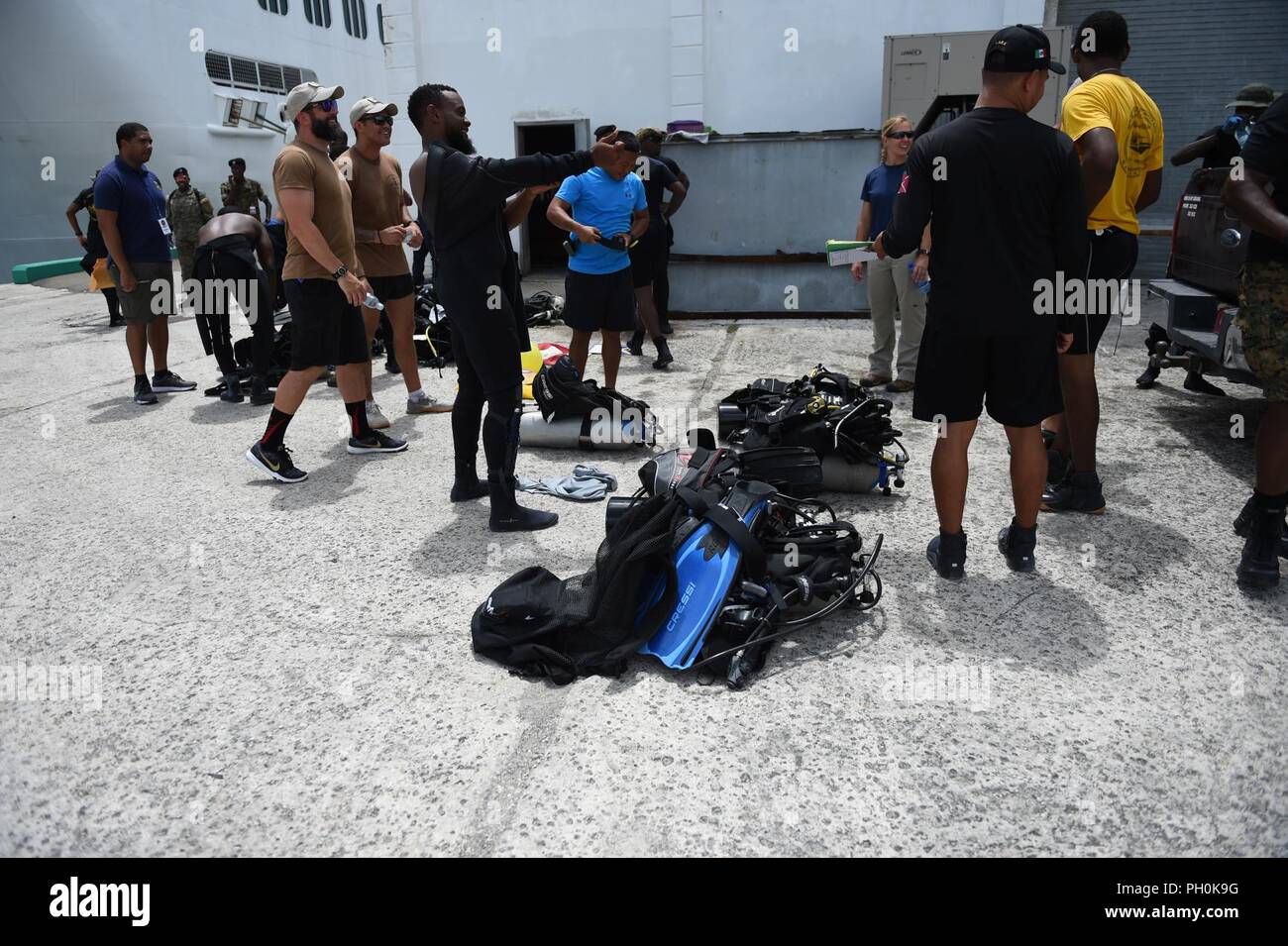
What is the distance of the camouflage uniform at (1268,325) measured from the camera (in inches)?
130

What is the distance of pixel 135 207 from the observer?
674 cm

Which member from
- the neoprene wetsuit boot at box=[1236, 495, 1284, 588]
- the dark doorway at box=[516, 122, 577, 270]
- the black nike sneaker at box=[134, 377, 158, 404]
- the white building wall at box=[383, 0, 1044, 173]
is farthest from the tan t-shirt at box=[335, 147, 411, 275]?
the dark doorway at box=[516, 122, 577, 270]

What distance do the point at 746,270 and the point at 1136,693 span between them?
8.31 m

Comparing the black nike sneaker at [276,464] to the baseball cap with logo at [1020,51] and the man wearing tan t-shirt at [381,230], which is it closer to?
the man wearing tan t-shirt at [381,230]

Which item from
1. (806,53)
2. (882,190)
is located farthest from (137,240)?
(806,53)

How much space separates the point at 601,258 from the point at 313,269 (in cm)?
194

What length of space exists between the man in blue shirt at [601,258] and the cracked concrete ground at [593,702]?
1.84 m

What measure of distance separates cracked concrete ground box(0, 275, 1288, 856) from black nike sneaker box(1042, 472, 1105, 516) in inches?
4.7

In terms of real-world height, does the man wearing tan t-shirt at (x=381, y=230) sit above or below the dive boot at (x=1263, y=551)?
above

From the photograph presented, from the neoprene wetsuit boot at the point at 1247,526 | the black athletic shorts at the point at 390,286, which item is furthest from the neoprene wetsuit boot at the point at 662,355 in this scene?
the neoprene wetsuit boot at the point at 1247,526

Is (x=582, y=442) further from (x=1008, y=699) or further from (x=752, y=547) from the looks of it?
(x=1008, y=699)

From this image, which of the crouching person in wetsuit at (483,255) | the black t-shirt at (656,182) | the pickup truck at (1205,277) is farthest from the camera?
the black t-shirt at (656,182)

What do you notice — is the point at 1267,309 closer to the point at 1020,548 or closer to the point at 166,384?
the point at 1020,548

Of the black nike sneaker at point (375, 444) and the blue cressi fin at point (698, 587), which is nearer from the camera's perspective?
the blue cressi fin at point (698, 587)
